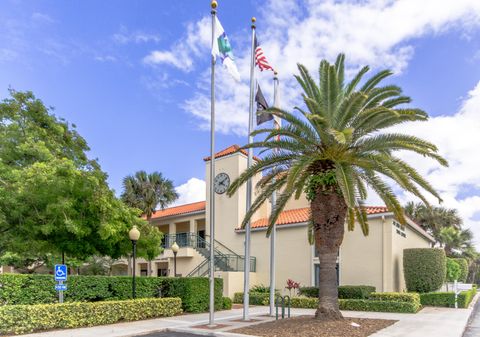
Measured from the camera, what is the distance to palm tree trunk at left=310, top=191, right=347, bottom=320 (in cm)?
1400

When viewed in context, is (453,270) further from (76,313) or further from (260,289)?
(76,313)

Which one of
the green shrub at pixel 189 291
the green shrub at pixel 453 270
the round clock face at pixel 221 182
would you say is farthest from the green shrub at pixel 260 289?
the green shrub at pixel 453 270

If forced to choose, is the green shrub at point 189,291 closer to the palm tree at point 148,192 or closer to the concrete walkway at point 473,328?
the concrete walkway at point 473,328

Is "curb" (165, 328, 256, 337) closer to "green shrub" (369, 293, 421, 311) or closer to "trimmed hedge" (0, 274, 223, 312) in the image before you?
"trimmed hedge" (0, 274, 223, 312)

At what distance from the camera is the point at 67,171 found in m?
18.1

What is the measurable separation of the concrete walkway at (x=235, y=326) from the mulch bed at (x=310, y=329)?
1.67 feet

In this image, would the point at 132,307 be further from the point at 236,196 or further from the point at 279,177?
the point at 236,196

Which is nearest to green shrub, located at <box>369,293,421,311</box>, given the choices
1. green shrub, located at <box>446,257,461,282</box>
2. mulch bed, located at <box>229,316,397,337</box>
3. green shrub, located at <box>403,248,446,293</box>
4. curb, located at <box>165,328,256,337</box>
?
green shrub, located at <box>403,248,446,293</box>

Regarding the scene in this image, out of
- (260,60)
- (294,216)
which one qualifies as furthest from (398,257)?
(260,60)

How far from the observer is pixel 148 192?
32812 millimetres

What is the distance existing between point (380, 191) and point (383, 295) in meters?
8.29

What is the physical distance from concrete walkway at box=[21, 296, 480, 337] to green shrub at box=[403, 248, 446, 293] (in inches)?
133

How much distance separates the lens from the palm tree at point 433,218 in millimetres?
48438

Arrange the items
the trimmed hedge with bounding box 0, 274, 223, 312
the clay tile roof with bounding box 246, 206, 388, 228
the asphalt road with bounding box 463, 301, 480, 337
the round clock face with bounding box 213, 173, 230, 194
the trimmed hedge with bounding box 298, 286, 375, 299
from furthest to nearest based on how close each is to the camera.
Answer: the round clock face with bounding box 213, 173, 230, 194, the clay tile roof with bounding box 246, 206, 388, 228, the trimmed hedge with bounding box 298, 286, 375, 299, the trimmed hedge with bounding box 0, 274, 223, 312, the asphalt road with bounding box 463, 301, 480, 337
